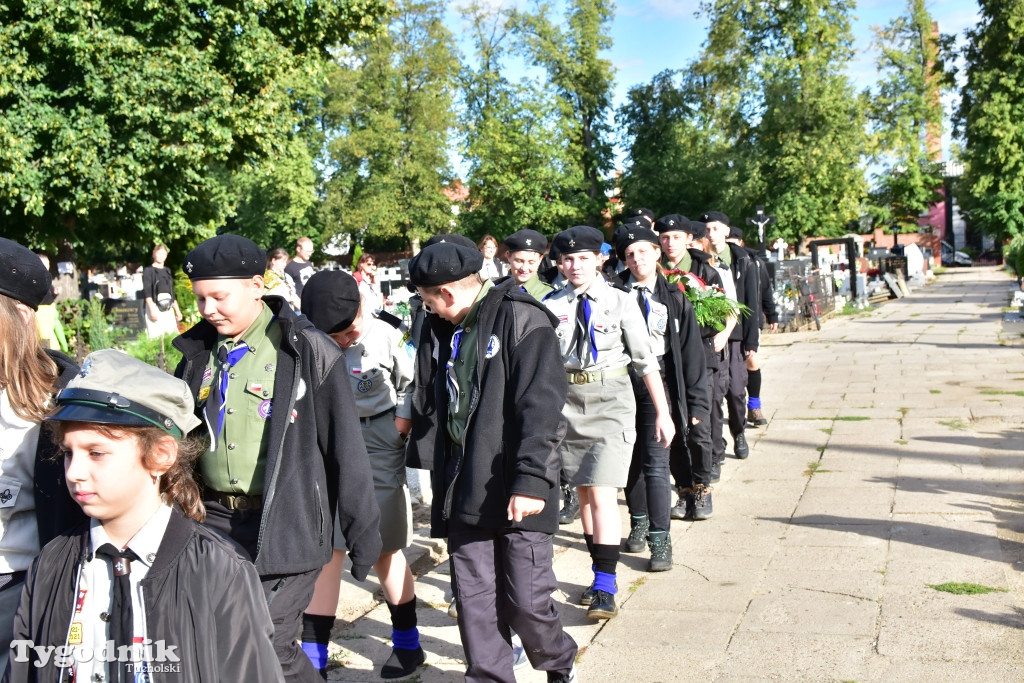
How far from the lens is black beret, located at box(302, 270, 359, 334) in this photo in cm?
412

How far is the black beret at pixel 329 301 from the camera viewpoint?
13.5ft

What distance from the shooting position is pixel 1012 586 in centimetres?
501

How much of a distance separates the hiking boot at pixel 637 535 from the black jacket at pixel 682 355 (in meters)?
0.60

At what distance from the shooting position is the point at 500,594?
363cm

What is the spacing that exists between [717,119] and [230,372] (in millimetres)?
49337

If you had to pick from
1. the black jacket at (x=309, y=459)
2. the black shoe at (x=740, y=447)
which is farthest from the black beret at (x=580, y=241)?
the black shoe at (x=740, y=447)

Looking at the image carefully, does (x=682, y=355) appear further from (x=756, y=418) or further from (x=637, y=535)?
(x=756, y=418)

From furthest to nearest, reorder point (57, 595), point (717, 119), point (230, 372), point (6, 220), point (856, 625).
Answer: point (717, 119) < point (6, 220) < point (856, 625) < point (230, 372) < point (57, 595)

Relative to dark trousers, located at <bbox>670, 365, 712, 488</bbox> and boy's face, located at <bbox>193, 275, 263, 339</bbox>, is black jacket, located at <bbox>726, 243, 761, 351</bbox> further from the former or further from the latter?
boy's face, located at <bbox>193, 275, 263, 339</bbox>

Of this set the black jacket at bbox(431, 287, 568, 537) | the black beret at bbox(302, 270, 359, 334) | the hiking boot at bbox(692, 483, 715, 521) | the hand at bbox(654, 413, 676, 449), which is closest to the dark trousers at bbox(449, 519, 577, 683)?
the black jacket at bbox(431, 287, 568, 537)

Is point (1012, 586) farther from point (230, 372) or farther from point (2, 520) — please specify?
point (2, 520)

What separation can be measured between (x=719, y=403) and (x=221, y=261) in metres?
5.10

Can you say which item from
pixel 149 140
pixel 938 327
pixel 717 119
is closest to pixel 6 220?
pixel 149 140

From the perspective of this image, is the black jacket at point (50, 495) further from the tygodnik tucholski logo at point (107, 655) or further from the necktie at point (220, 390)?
the necktie at point (220, 390)
